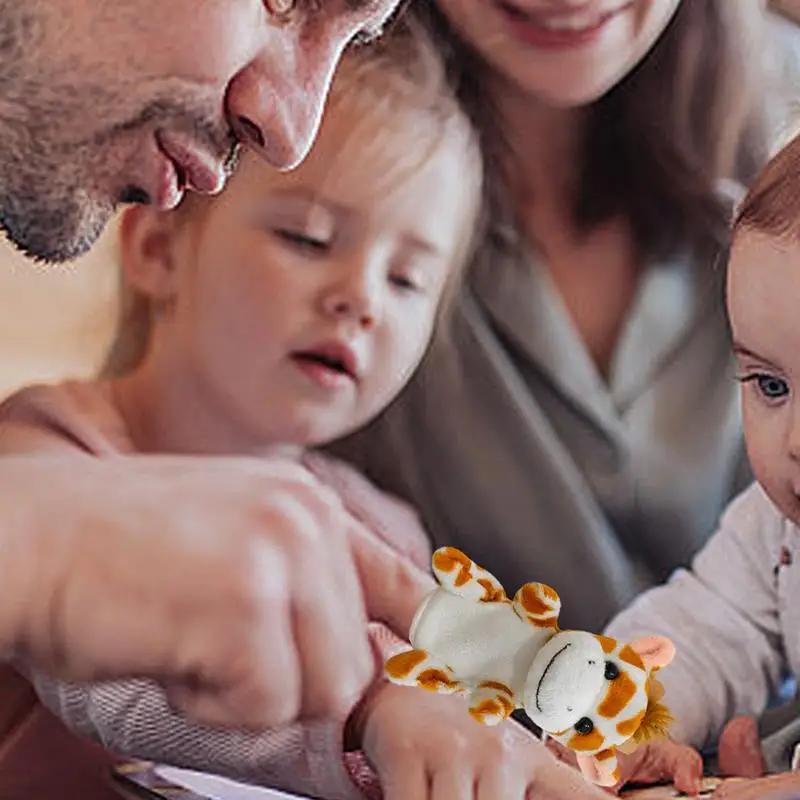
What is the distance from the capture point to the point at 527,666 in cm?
75

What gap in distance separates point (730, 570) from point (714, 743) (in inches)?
3.2

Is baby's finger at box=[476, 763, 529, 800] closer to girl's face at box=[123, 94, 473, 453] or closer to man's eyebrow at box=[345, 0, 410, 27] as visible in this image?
girl's face at box=[123, 94, 473, 453]

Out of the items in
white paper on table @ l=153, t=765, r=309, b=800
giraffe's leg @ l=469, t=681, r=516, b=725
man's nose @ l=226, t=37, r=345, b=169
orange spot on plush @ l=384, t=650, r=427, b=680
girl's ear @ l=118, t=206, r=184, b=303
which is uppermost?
man's nose @ l=226, t=37, r=345, b=169

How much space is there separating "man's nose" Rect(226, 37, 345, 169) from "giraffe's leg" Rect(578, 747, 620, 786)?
0.30 meters

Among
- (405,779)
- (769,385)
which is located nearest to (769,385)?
(769,385)

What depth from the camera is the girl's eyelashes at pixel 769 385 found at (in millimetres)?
788

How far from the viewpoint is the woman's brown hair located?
30.6 inches

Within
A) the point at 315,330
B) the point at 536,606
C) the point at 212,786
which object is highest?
the point at 315,330

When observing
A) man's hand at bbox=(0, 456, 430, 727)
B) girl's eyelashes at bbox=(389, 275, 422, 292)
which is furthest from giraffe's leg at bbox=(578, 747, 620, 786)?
girl's eyelashes at bbox=(389, 275, 422, 292)

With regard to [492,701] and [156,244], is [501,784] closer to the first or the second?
[492,701]

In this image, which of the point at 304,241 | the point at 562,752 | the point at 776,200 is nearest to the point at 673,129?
the point at 776,200

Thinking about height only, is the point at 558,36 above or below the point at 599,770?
above

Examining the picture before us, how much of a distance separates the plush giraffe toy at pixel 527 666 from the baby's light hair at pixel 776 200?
19 cm

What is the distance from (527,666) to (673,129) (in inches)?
9.8
